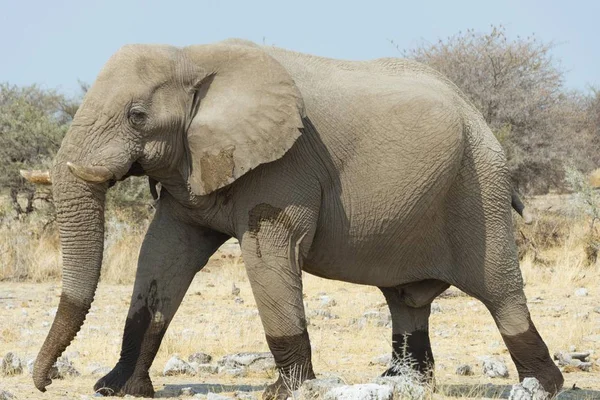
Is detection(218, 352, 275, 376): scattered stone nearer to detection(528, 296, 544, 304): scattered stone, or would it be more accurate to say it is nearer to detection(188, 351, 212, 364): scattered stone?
detection(188, 351, 212, 364): scattered stone

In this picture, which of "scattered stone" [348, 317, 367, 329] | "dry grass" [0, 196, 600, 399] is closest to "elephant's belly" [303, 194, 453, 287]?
"dry grass" [0, 196, 600, 399]

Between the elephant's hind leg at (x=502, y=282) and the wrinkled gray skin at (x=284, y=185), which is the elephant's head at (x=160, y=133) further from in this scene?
the elephant's hind leg at (x=502, y=282)

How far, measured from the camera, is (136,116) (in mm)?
6293

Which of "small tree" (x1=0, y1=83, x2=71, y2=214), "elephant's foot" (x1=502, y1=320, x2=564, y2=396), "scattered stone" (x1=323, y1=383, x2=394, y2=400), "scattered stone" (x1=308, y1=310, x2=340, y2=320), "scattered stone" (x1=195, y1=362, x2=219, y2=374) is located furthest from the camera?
"small tree" (x1=0, y1=83, x2=71, y2=214)

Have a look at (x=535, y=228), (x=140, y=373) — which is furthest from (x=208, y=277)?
(x=140, y=373)

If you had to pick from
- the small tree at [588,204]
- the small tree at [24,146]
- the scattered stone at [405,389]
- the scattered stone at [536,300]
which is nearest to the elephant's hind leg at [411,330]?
the scattered stone at [405,389]

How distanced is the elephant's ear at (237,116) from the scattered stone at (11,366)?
2.16 meters

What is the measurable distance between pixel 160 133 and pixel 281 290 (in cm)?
115

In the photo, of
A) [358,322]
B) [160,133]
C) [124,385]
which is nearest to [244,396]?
[124,385]

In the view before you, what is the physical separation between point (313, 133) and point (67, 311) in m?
1.78

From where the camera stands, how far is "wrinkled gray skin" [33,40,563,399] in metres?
6.29

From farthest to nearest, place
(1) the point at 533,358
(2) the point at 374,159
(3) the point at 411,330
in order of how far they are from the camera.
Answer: (3) the point at 411,330 < (1) the point at 533,358 < (2) the point at 374,159

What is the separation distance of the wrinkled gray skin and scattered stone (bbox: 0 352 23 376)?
95 centimetres

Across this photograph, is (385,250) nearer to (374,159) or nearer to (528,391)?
(374,159)
